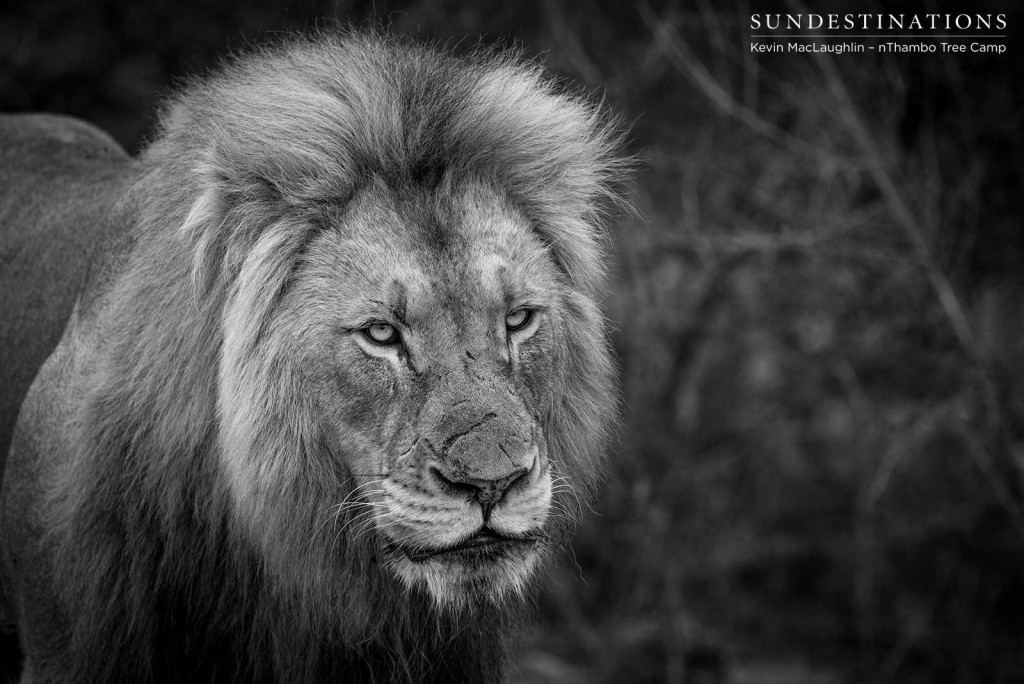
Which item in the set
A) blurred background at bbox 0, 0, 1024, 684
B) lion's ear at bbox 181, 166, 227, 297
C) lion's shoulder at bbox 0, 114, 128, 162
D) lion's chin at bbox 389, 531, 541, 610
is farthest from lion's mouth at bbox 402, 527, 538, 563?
blurred background at bbox 0, 0, 1024, 684

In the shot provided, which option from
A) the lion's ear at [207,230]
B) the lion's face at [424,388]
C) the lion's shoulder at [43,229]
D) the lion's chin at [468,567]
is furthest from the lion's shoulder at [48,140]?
the lion's chin at [468,567]

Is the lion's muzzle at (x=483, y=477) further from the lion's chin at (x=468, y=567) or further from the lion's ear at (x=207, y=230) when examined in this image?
the lion's ear at (x=207, y=230)

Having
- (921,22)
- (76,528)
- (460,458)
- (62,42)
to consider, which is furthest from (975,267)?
(62,42)

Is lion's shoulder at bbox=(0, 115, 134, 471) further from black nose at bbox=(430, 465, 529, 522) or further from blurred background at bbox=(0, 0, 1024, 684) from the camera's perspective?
blurred background at bbox=(0, 0, 1024, 684)

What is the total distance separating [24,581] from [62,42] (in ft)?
17.4

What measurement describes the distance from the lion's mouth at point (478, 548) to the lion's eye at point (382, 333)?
51cm

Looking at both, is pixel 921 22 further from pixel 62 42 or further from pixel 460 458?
pixel 62 42

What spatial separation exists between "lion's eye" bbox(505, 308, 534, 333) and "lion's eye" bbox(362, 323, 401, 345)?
12.3 inches

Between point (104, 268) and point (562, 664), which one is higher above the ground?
point (104, 268)

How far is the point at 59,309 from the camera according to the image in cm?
371

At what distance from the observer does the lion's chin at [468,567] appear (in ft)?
9.06

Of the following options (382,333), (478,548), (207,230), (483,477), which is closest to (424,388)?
(382,333)

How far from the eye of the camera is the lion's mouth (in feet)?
8.95

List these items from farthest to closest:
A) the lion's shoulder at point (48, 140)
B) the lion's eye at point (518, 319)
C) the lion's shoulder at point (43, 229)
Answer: the lion's shoulder at point (48, 140)
the lion's shoulder at point (43, 229)
the lion's eye at point (518, 319)
